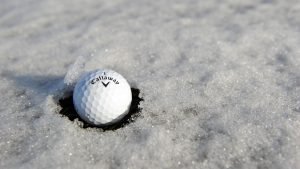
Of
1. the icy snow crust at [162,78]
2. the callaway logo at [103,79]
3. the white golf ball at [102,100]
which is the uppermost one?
the callaway logo at [103,79]

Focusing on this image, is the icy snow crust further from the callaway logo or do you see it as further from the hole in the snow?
the callaway logo

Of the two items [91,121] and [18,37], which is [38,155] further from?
[18,37]

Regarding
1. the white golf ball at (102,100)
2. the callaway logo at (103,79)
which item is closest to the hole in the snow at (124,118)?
the white golf ball at (102,100)

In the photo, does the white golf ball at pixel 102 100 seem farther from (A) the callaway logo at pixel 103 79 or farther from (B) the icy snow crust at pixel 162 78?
(B) the icy snow crust at pixel 162 78

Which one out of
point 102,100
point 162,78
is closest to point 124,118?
point 102,100

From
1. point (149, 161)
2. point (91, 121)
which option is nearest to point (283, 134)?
point (149, 161)
